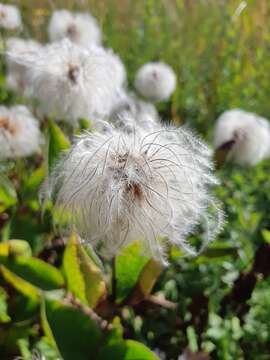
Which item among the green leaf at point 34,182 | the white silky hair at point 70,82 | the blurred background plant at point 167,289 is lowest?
the blurred background plant at point 167,289

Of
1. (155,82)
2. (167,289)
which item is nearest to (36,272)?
(167,289)

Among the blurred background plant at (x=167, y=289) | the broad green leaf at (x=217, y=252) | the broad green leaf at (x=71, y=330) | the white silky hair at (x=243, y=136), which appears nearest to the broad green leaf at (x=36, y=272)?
the blurred background plant at (x=167, y=289)

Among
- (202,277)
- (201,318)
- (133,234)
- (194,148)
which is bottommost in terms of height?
(201,318)

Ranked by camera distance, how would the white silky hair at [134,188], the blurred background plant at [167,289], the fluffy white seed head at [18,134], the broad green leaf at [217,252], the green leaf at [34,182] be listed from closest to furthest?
the white silky hair at [134,188]
the blurred background plant at [167,289]
the broad green leaf at [217,252]
the green leaf at [34,182]
the fluffy white seed head at [18,134]

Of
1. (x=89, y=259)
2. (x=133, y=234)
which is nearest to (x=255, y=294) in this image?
(x=89, y=259)

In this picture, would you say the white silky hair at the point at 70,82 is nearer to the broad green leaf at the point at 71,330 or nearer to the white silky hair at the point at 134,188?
the white silky hair at the point at 134,188

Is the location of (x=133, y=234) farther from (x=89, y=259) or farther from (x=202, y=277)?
(x=202, y=277)

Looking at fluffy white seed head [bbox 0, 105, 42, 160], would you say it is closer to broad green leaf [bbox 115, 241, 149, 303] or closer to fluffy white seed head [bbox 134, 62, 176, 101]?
broad green leaf [bbox 115, 241, 149, 303]
